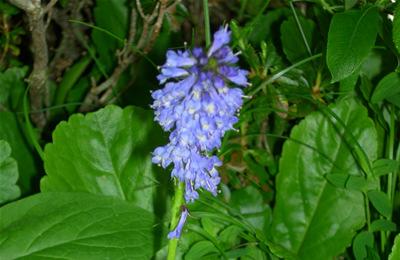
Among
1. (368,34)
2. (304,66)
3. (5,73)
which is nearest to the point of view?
(368,34)

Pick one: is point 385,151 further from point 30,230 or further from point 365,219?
point 30,230

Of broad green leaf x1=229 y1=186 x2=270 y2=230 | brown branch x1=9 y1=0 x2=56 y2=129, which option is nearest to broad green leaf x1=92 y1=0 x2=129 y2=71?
brown branch x1=9 y1=0 x2=56 y2=129

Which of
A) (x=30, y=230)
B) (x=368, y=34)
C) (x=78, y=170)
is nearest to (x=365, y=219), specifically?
(x=368, y=34)

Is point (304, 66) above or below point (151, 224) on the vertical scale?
above

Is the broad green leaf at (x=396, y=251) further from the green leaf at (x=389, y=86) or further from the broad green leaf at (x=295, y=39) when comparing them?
the broad green leaf at (x=295, y=39)

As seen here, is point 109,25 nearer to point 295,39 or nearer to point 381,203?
point 295,39

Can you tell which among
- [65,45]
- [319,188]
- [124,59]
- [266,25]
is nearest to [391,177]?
[319,188]
